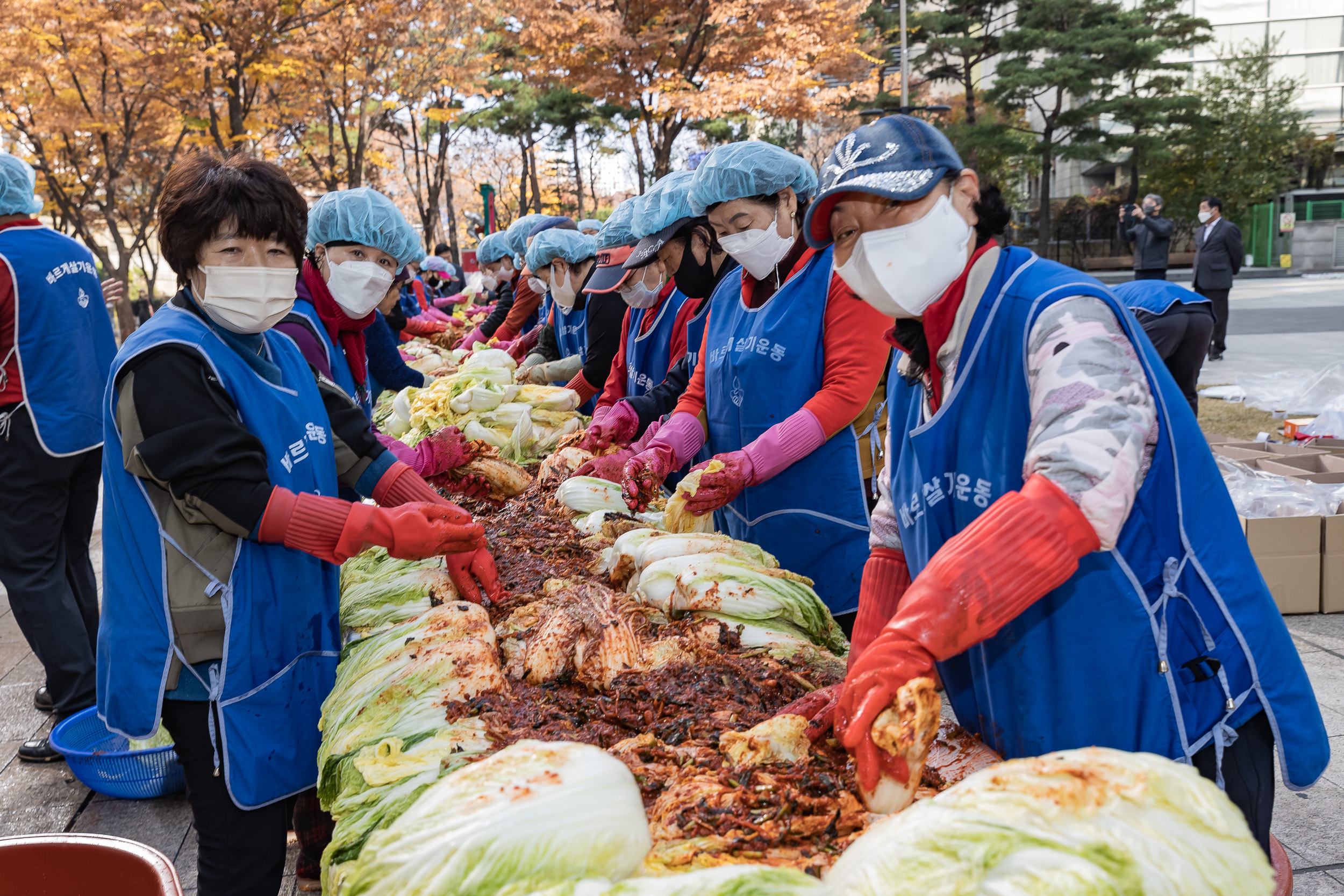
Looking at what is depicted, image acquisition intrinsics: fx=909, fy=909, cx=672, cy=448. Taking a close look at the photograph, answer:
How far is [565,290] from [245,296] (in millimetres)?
4547

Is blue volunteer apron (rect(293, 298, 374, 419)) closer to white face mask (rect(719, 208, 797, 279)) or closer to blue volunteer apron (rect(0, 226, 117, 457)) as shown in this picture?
blue volunteer apron (rect(0, 226, 117, 457))

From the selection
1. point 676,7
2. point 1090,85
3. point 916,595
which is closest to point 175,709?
point 916,595

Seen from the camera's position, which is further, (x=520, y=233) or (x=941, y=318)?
(x=520, y=233)

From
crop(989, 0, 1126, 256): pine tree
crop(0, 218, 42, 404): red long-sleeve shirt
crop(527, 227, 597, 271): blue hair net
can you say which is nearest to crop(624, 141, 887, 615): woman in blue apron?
crop(0, 218, 42, 404): red long-sleeve shirt

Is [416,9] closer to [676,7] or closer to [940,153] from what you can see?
[676,7]

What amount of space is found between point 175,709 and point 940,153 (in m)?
2.16

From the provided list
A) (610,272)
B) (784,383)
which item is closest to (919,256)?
(784,383)

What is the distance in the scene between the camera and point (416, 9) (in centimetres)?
1795

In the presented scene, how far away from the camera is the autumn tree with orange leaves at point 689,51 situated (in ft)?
57.2

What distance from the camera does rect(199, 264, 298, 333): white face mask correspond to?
89.4 inches

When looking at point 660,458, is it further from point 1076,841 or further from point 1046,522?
point 1076,841

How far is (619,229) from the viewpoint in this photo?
6.33 m

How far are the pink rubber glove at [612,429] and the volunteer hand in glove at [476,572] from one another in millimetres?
1441

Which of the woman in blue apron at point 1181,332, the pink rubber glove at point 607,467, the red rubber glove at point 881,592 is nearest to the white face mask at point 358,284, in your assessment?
the pink rubber glove at point 607,467
